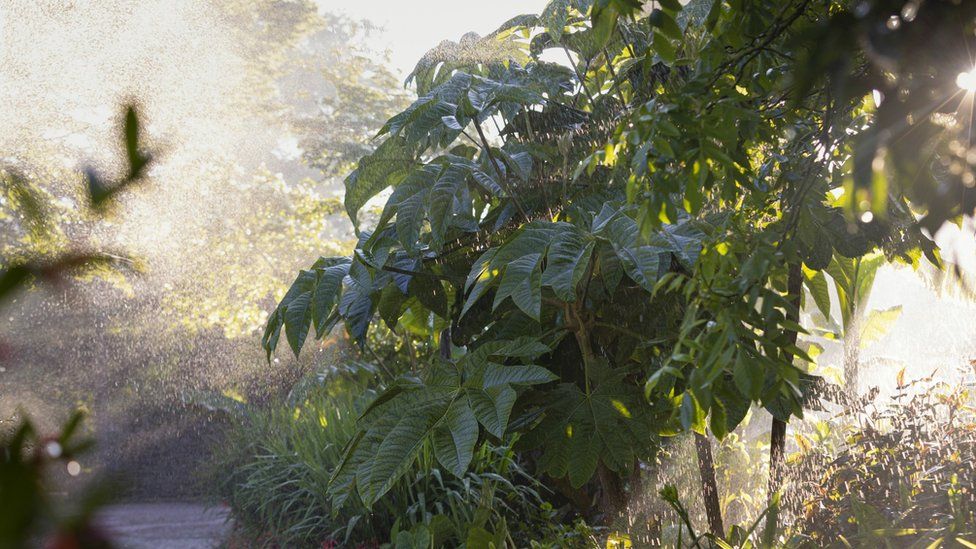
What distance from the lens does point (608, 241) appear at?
1072mm

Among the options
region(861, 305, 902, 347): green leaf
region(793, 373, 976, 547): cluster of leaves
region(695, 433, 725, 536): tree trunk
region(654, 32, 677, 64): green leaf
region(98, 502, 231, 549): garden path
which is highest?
region(98, 502, 231, 549): garden path

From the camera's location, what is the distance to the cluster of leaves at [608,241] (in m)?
0.72

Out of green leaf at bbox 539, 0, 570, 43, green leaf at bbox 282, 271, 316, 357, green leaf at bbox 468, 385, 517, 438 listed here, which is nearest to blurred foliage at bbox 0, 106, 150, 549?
green leaf at bbox 468, 385, 517, 438

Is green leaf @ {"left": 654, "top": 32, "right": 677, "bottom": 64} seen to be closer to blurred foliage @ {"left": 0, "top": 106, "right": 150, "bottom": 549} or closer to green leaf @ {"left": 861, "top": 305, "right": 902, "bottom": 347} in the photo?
blurred foliage @ {"left": 0, "top": 106, "right": 150, "bottom": 549}

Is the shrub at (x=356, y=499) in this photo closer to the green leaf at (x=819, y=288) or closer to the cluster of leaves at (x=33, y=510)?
the green leaf at (x=819, y=288)

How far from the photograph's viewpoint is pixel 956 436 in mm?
1544

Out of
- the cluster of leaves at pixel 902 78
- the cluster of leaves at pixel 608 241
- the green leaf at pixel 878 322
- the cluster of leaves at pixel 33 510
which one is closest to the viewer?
the cluster of leaves at pixel 33 510

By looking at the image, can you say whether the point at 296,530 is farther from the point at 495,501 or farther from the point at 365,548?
the point at 495,501

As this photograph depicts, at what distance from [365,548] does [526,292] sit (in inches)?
56.8

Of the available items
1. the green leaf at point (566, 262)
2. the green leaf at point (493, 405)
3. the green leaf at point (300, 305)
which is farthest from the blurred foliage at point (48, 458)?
the green leaf at point (300, 305)

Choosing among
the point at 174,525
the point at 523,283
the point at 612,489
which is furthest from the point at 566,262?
the point at 174,525

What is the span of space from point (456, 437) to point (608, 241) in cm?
35

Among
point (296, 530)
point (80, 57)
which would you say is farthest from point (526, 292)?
point (80, 57)

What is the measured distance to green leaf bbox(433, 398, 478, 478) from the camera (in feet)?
3.53
